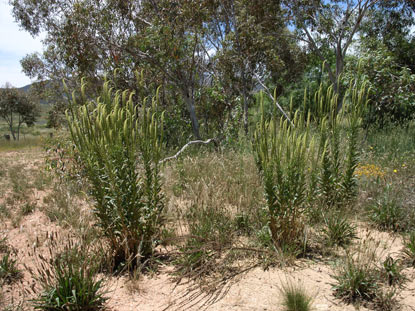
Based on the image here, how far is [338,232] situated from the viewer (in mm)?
3045

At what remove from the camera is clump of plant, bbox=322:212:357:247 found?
9.97 ft

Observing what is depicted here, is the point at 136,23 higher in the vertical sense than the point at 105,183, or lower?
higher

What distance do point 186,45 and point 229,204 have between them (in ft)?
17.1

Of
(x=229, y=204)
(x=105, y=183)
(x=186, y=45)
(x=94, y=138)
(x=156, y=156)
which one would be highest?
(x=186, y=45)

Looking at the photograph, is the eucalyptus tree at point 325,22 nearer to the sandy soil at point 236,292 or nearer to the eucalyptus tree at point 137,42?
the eucalyptus tree at point 137,42

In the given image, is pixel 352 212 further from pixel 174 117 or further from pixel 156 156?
pixel 174 117

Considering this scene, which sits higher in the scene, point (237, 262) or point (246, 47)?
point (246, 47)

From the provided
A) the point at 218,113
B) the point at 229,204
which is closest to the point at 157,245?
the point at 229,204

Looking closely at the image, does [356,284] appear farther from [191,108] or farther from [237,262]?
[191,108]

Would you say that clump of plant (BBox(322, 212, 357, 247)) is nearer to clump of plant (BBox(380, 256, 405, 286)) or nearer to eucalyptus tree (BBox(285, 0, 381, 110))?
clump of plant (BBox(380, 256, 405, 286))

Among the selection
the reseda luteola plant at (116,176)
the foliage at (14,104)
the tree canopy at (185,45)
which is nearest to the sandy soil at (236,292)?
the reseda luteola plant at (116,176)

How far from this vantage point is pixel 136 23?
970cm

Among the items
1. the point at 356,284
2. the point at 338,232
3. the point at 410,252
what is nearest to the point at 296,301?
the point at 356,284

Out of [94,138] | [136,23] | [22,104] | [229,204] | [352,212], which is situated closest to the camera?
[94,138]
